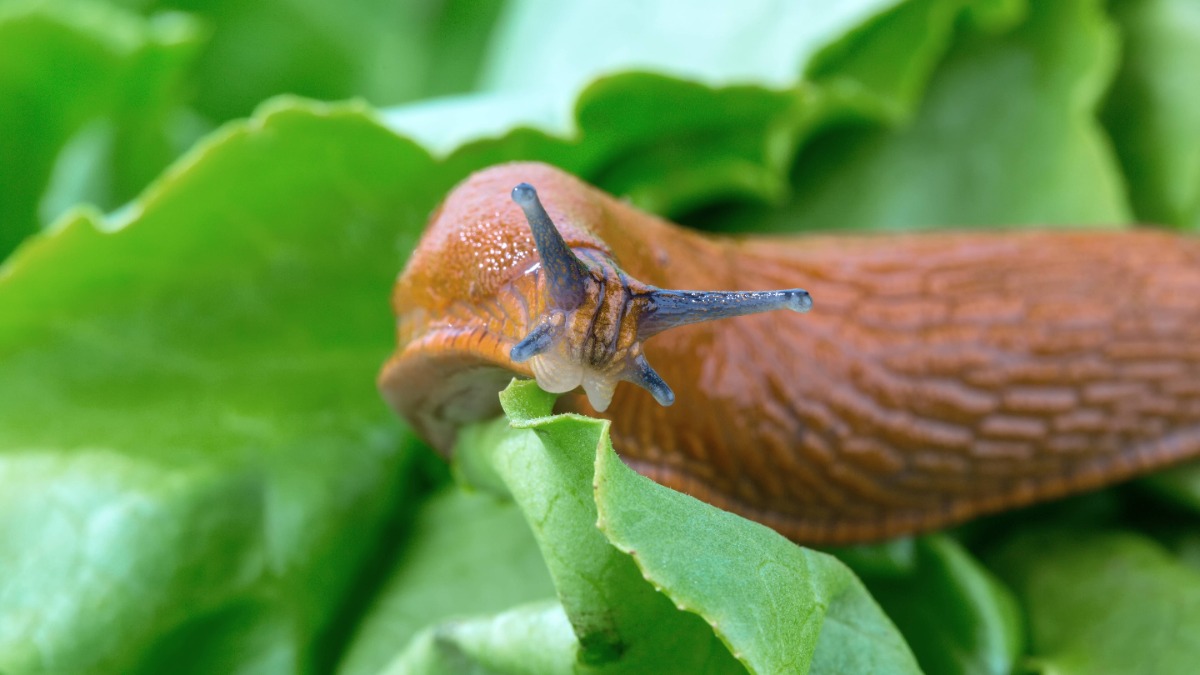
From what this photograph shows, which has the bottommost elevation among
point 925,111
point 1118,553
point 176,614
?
point 176,614

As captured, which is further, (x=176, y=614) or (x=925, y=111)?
(x=925, y=111)

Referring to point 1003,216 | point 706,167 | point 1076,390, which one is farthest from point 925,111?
point 1076,390

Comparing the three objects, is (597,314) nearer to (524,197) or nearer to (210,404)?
(524,197)

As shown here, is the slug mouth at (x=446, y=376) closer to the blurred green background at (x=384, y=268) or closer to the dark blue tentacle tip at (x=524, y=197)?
the dark blue tentacle tip at (x=524, y=197)

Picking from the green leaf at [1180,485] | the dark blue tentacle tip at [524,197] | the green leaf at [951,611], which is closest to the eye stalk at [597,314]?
the dark blue tentacle tip at [524,197]

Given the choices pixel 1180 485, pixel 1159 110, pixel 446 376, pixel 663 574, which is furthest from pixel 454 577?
pixel 1159 110

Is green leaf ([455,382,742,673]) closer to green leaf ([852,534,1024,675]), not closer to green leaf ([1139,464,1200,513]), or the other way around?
green leaf ([852,534,1024,675])

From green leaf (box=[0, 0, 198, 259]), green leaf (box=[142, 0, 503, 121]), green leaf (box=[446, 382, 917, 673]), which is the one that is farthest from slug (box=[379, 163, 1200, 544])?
green leaf (box=[142, 0, 503, 121])

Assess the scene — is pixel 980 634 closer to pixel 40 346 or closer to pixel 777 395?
pixel 777 395
